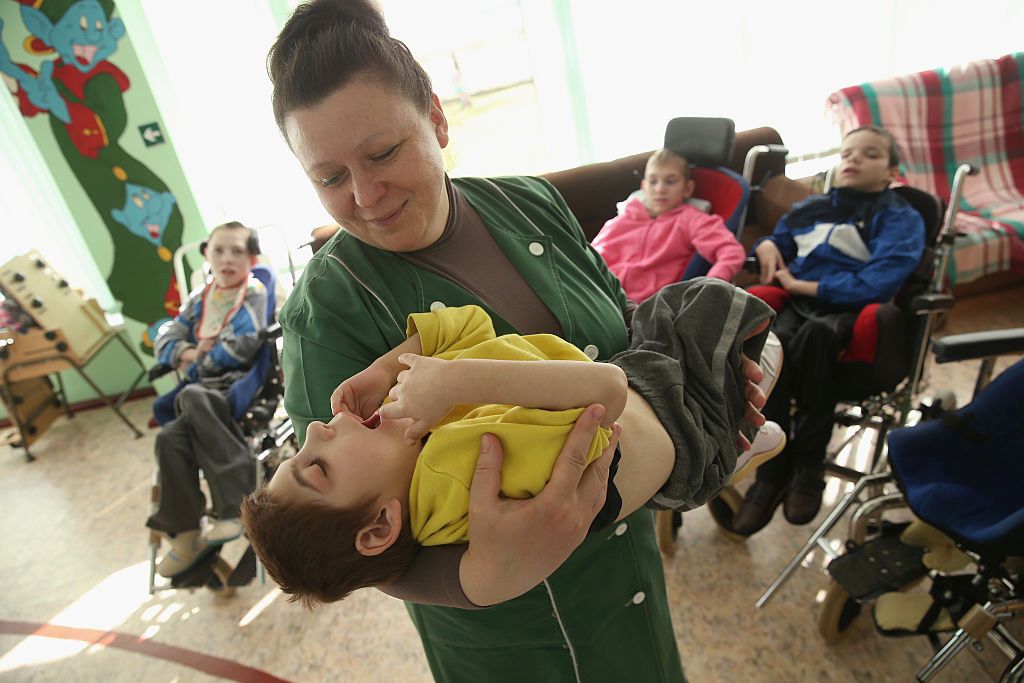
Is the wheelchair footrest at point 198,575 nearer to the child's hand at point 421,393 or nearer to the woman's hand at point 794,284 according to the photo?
the child's hand at point 421,393

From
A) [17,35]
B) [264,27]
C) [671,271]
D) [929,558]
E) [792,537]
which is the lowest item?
[792,537]

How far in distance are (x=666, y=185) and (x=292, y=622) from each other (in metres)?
2.40

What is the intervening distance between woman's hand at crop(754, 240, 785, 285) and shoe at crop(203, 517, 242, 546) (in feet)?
7.63

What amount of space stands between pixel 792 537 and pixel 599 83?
2971 millimetres

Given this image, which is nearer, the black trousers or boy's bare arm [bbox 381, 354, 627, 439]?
boy's bare arm [bbox 381, 354, 627, 439]

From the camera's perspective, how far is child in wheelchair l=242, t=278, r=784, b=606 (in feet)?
2.39

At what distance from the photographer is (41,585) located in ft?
8.56

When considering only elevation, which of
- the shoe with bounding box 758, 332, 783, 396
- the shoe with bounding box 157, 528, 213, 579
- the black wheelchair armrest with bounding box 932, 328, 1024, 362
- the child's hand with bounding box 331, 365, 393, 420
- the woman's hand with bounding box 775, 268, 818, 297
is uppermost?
the child's hand with bounding box 331, 365, 393, 420

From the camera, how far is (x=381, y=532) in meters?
0.80

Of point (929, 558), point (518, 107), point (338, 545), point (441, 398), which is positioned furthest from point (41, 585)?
point (518, 107)

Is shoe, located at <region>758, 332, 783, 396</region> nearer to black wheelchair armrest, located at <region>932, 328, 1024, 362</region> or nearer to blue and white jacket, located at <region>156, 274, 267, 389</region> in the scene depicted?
black wheelchair armrest, located at <region>932, 328, 1024, 362</region>

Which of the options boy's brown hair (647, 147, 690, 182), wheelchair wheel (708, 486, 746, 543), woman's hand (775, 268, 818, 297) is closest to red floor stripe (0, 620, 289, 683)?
wheelchair wheel (708, 486, 746, 543)

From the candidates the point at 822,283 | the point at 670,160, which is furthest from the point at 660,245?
the point at 822,283

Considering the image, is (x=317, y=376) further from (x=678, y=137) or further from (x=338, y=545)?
(x=678, y=137)
